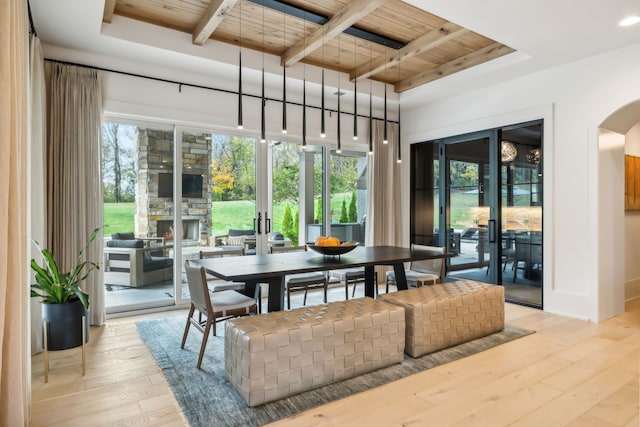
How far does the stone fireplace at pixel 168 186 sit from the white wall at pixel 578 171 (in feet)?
12.8

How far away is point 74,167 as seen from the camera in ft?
12.1

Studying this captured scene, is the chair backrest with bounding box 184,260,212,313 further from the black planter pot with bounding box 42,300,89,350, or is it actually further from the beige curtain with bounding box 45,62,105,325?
the beige curtain with bounding box 45,62,105,325

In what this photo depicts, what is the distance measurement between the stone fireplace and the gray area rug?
1.26m

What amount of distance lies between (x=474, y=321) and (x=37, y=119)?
13.4 ft

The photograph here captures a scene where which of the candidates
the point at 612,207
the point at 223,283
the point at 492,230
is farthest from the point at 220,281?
the point at 612,207

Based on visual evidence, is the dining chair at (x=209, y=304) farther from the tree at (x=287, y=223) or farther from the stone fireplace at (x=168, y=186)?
the tree at (x=287, y=223)

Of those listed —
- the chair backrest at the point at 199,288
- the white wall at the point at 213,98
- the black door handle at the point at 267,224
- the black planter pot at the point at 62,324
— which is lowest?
the black planter pot at the point at 62,324

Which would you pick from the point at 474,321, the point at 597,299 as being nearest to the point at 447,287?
the point at 474,321

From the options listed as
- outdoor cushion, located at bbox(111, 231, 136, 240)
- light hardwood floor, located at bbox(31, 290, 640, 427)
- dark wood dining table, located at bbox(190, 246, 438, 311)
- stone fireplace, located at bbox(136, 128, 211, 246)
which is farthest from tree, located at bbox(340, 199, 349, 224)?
light hardwood floor, located at bbox(31, 290, 640, 427)

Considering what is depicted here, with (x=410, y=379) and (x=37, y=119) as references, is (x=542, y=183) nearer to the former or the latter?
(x=410, y=379)

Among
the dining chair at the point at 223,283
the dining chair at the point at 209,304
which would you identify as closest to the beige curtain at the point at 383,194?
the dining chair at the point at 223,283

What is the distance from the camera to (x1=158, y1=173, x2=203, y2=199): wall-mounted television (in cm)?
439

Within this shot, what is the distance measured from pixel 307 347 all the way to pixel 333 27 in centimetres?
289

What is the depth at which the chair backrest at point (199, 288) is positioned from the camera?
276 cm
